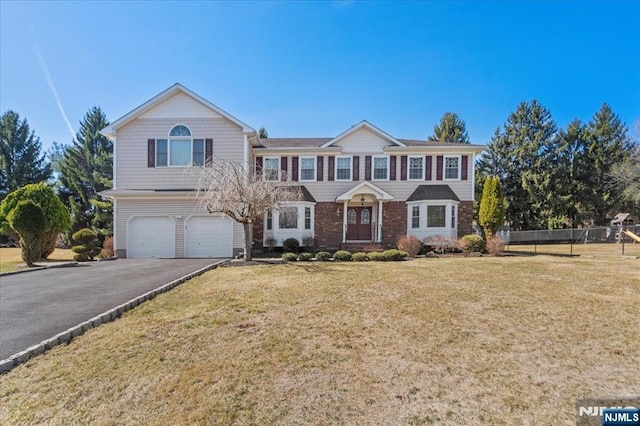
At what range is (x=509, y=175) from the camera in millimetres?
31969

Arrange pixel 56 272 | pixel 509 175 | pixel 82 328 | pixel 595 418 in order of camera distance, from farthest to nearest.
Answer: pixel 509 175, pixel 56 272, pixel 82 328, pixel 595 418

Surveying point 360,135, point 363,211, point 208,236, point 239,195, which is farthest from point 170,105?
point 363,211

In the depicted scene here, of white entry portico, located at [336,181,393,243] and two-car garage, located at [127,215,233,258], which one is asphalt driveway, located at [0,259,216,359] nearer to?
two-car garage, located at [127,215,233,258]

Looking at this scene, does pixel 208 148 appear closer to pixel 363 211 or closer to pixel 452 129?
pixel 363 211

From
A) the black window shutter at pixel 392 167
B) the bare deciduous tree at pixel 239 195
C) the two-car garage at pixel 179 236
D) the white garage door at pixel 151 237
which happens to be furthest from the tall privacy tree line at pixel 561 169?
the white garage door at pixel 151 237

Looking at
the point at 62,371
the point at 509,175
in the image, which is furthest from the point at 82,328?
the point at 509,175

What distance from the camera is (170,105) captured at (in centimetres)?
1638

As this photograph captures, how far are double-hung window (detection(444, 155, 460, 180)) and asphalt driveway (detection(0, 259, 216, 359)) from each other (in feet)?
49.5

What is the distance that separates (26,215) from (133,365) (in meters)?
13.8

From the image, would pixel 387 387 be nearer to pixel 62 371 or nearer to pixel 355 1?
pixel 62 371

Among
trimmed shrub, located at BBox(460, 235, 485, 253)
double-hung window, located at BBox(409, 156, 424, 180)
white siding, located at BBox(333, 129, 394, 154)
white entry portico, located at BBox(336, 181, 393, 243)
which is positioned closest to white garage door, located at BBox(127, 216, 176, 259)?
white entry portico, located at BBox(336, 181, 393, 243)

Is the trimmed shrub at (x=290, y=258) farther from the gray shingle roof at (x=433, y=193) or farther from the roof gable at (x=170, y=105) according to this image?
the gray shingle roof at (x=433, y=193)

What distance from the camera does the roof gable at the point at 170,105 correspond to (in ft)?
52.4

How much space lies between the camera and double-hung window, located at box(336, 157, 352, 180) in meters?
18.1
